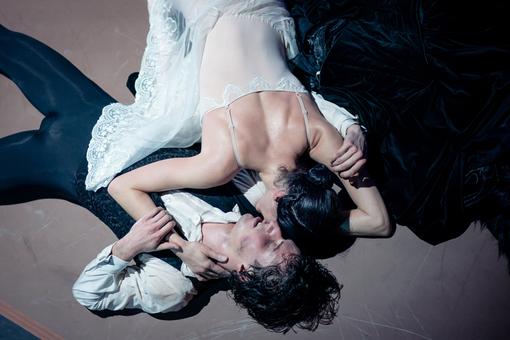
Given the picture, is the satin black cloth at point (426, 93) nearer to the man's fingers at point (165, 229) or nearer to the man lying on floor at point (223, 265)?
the man lying on floor at point (223, 265)

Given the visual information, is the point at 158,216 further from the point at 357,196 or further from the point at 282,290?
the point at 357,196

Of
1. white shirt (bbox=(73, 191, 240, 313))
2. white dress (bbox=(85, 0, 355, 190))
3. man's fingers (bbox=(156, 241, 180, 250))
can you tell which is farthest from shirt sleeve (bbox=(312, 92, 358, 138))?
man's fingers (bbox=(156, 241, 180, 250))

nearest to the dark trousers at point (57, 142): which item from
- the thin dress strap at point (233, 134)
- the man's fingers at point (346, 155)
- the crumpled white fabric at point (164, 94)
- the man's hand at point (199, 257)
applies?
the crumpled white fabric at point (164, 94)

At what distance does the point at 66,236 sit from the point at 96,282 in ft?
1.56

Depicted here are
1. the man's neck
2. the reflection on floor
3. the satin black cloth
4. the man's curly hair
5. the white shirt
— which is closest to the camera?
the man's curly hair

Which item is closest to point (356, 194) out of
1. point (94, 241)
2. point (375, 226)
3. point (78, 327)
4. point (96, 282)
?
point (375, 226)

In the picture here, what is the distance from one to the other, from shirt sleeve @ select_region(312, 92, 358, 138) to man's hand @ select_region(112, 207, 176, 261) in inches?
27.4

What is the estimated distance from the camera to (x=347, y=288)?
208 centimetres

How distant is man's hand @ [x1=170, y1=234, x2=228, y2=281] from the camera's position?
1.60 metres

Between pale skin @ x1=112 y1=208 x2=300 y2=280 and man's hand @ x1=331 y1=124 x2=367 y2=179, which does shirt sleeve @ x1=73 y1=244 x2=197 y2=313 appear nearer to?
pale skin @ x1=112 y1=208 x2=300 y2=280

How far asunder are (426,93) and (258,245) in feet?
3.17

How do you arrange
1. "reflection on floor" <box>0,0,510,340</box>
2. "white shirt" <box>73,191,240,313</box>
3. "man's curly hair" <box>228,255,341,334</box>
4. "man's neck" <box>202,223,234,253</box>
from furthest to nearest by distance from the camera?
1. "reflection on floor" <box>0,0,510,340</box>
2. "white shirt" <box>73,191,240,313</box>
3. "man's neck" <box>202,223,234,253</box>
4. "man's curly hair" <box>228,255,341,334</box>

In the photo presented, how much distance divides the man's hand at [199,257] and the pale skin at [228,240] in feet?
0.04

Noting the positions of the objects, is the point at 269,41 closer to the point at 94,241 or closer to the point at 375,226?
the point at 375,226
